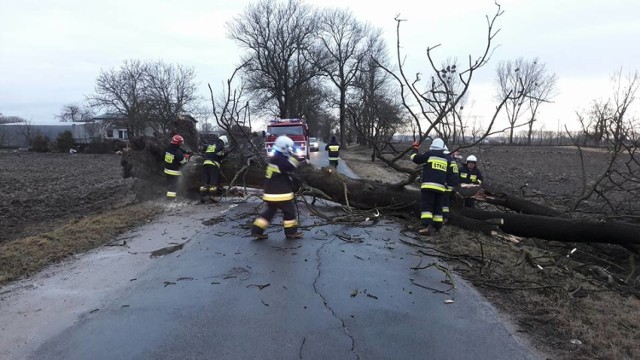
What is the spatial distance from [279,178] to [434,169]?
2.62m

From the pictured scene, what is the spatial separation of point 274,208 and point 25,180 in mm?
13630

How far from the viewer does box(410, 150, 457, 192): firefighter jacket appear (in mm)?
7711

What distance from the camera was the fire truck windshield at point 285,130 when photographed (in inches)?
979

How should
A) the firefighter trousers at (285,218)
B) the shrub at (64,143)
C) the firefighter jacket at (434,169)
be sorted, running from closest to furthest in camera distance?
the firefighter trousers at (285,218) → the firefighter jacket at (434,169) → the shrub at (64,143)

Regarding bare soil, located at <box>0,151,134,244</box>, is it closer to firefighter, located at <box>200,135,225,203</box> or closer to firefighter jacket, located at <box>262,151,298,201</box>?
firefighter, located at <box>200,135,225,203</box>

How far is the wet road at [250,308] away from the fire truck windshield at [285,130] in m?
18.3

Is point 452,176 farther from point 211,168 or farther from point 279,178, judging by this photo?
point 211,168

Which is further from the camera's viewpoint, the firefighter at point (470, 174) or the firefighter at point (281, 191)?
the firefighter at point (470, 174)

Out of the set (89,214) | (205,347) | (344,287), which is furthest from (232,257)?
(89,214)

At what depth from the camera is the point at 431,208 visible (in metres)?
7.80

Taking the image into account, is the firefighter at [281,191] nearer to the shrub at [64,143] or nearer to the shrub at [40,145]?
the shrub at [64,143]

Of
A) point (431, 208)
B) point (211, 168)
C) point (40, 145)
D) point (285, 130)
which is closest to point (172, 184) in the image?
point (211, 168)

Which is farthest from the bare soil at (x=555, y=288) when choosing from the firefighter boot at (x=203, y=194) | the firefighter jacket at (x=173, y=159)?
the firefighter jacket at (x=173, y=159)

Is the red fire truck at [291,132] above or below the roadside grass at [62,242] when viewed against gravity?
above
